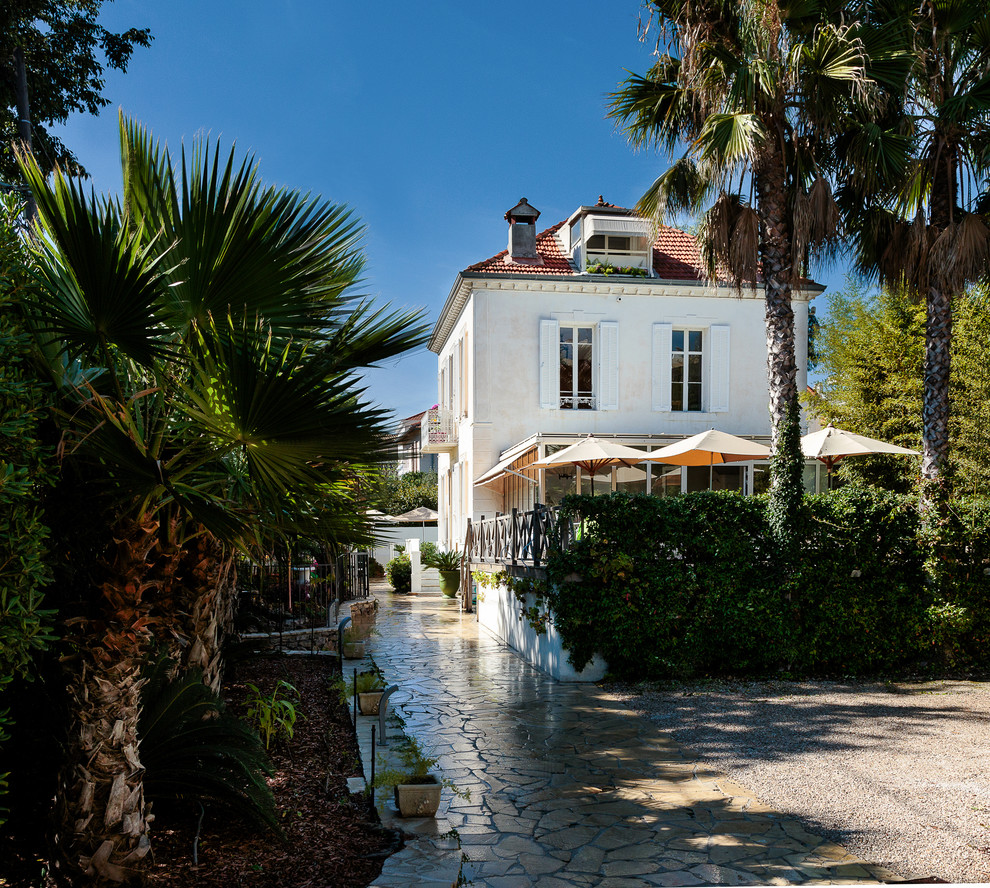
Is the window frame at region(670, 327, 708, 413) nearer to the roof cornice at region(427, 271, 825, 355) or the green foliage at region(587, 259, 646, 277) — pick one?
the roof cornice at region(427, 271, 825, 355)

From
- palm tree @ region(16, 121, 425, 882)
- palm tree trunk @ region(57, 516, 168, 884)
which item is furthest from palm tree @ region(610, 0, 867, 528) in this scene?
palm tree trunk @ region(57, 516, 168, 884)

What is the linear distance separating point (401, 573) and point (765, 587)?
716 inches

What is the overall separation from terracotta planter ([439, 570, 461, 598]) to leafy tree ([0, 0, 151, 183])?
14479 millimetres

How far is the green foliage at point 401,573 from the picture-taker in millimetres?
27547

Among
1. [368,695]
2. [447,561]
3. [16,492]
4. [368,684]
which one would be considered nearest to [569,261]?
[447,561]

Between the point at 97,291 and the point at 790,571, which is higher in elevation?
the point at 97,291

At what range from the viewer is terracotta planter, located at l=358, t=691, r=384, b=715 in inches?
317

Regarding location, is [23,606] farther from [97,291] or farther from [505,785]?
[505,785]

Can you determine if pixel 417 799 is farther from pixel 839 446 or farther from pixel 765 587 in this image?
pixel 839 446

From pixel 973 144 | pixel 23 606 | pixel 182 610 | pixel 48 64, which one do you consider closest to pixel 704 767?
pixel 182 610

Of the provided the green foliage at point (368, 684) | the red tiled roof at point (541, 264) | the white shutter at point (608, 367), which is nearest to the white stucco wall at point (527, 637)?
the green foliage at point (368, 684)

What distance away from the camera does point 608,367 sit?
20062 millimetres

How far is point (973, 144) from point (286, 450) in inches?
479

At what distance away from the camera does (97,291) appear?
3.60m
